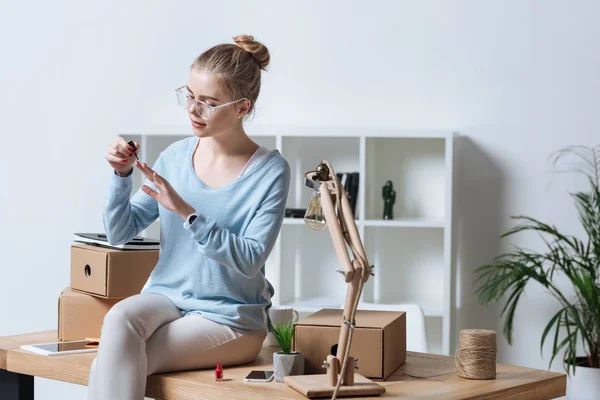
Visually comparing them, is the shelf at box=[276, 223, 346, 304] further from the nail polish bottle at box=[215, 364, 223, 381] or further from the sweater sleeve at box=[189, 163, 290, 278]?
the nail polish bottle at box=[215, 364, 223, 381]

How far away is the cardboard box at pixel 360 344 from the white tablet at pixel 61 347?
593 millimetres

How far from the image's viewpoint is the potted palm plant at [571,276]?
3.68 metres

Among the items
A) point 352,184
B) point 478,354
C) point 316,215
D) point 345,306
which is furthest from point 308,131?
point 345,306

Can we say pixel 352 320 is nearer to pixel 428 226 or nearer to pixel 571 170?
pixel 428 226

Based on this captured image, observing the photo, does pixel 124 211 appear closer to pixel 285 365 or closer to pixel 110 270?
pixel 110 270

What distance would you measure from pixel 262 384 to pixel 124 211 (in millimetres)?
651

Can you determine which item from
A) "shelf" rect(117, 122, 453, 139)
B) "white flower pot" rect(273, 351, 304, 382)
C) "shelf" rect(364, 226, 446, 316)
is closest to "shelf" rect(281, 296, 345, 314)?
"shelf" rect(364, 226, 446, 316)

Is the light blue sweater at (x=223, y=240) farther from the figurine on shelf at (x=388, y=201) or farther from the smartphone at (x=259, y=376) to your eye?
the figurine on shelf at (x=388, y=201)

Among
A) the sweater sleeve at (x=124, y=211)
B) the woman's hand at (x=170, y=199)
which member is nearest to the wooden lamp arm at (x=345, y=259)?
the woman's hand at (x=170, y=199)

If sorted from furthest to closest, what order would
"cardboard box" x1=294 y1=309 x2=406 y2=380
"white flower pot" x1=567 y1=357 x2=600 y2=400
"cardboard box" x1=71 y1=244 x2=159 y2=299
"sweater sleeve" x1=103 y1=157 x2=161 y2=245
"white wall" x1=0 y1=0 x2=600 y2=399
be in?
1. "white wall" x1=0 y1=0 x2=600 y2=399
2. "white flower pot" x1=567 y1=357 x2=600 y2=400
3. "cardboard box" x1=71 y1=244 x2=159 y2=299
4. "sweater sleeve" x1=103 y1=157 x2=161 y2=245
5. "cardboard box" x1=294 y1=309 x2=406 y2=380

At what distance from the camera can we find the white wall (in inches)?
162

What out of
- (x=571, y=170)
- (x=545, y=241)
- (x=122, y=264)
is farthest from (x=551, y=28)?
(x=122, y=264)

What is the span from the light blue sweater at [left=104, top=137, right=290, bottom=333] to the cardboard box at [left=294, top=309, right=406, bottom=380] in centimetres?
17

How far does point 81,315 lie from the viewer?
8.30ft
